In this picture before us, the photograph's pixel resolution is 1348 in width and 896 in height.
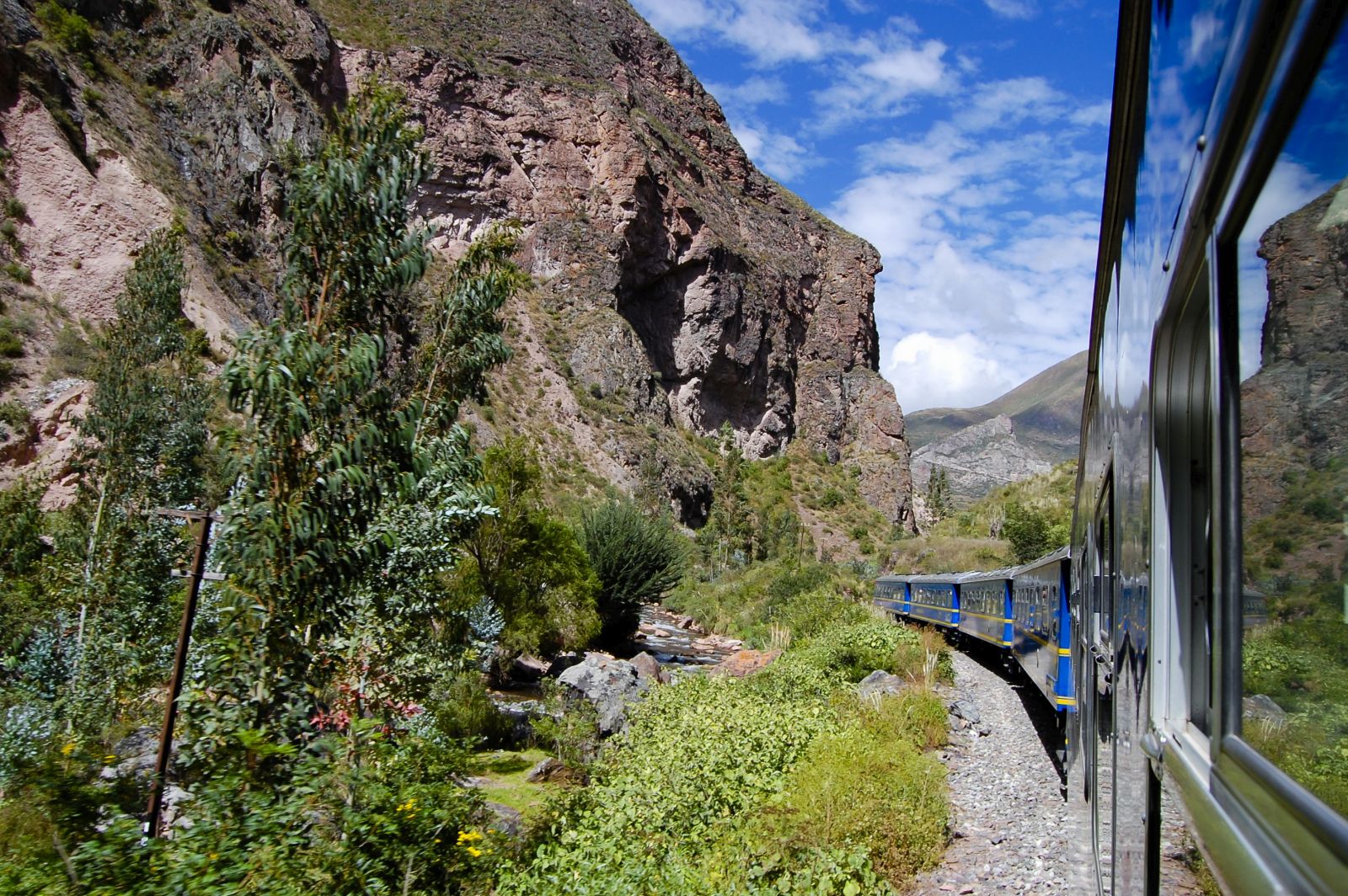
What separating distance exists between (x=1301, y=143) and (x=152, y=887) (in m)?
4.55

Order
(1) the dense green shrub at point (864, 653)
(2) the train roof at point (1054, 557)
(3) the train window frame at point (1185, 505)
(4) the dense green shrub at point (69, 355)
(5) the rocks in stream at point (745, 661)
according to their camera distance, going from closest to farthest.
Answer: (3) the train window frame at point (1185, 505) → (2) the train roof at point (1054, 557) → (1) the dense green shrub at point (864, 653) → (5) the rocks in stream at point (745, 661) → (4) the dense green shrub at point (69, 355)

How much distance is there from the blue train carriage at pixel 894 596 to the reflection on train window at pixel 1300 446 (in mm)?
23477

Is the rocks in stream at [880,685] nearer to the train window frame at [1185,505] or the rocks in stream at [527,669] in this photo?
the rocks in stream at [527,669]

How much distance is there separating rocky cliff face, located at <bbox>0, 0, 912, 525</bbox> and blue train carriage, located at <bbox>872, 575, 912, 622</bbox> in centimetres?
2279

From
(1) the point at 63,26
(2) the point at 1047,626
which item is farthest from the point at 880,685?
(1) the point at 63,26

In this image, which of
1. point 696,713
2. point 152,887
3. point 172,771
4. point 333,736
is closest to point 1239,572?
point 152,887

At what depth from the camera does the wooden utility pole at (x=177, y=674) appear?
16.6ft

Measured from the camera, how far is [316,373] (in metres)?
5.63

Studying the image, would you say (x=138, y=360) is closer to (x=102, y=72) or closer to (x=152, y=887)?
(x=152, y=887)

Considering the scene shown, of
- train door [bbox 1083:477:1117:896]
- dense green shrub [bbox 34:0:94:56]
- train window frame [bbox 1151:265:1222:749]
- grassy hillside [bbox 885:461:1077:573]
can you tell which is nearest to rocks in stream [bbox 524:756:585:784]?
train door [bbox 1083:477:1117:896]

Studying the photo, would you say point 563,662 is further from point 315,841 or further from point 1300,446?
point 1300,446

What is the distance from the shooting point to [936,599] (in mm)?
21250

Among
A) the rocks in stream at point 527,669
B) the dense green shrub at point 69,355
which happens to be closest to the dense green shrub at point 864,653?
the rocks in stream at point 527,669

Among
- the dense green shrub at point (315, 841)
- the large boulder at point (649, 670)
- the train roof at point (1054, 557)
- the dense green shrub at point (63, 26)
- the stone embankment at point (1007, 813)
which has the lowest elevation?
the large boulder at point (649, 670)
